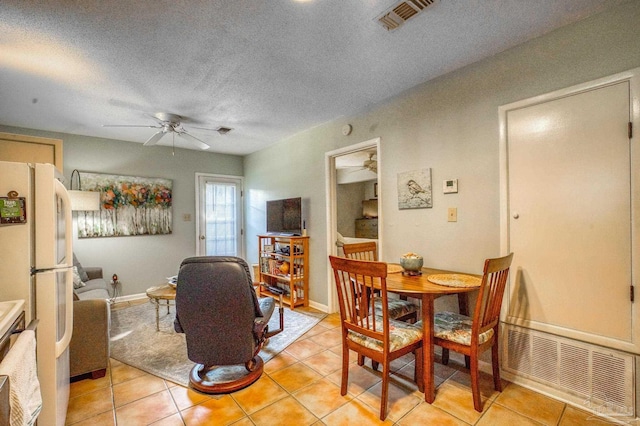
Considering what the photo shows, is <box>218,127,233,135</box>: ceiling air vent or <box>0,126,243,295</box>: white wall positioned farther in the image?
<box>0,126,243,295</box>: white wall

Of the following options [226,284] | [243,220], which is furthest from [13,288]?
[243,220]

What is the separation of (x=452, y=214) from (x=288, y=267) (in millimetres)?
2431

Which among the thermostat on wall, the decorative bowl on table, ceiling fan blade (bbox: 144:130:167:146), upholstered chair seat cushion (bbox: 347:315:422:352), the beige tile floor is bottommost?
the beige tile floor

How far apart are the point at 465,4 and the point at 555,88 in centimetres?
90

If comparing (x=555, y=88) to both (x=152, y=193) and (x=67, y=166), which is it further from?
(x=67, y=166)

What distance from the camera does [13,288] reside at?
1277 millimetres

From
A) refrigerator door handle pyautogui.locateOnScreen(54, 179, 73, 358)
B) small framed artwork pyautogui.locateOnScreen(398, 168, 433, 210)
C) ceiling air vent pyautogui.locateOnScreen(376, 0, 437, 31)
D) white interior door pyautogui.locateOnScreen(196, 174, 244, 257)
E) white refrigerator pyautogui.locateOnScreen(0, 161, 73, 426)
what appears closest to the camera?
white refrigerator pyautogui.locateOnScreen(0, 161, 73, 426)

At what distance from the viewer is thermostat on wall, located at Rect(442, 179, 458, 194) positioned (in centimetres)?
247

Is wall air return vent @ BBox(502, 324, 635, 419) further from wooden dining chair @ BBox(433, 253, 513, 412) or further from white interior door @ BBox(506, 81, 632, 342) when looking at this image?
wooden dining chair @ BBox(433, 253, 513, 412)

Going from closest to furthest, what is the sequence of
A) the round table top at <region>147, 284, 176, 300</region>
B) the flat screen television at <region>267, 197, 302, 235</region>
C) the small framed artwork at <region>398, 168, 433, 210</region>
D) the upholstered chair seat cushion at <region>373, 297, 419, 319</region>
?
the upholstered chair seat cushion at <region>373, 297, 419, 319</region>, the small framed artwork at <region>398, 168, 433, 210</region>, the round table top at <region>147, 284, 176, 300</region>, the flat screen television at <region>267, 197, 302, 235</region>

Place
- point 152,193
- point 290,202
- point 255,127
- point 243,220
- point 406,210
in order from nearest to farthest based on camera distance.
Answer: point 406,210 < point 255,127 < point 290,202 < point 152,193 < point 243,220

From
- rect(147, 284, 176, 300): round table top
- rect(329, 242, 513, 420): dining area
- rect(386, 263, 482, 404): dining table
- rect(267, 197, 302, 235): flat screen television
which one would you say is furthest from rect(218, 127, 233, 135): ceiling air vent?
rect(386, 263, 482, 404): dining table

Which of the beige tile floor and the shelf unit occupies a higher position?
the shelf unit

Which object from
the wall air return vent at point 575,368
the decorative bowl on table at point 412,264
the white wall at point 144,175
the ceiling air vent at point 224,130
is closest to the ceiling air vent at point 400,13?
the decorative bowl on table at point 412,264
